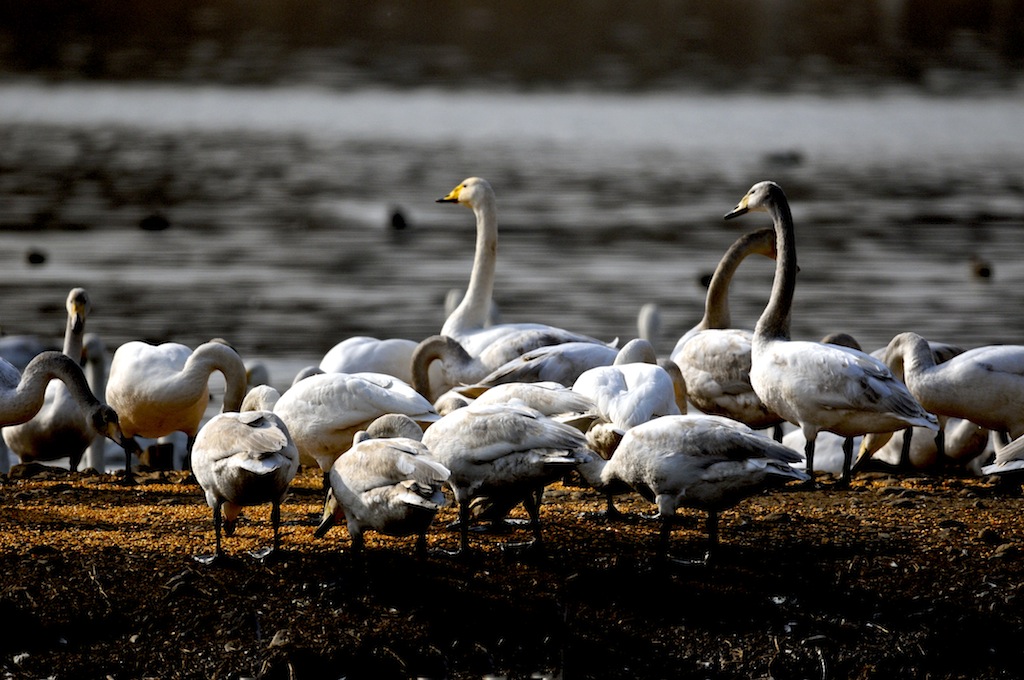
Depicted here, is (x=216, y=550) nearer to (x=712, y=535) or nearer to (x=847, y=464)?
(x=712, y=535)

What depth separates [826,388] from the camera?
8273 mm

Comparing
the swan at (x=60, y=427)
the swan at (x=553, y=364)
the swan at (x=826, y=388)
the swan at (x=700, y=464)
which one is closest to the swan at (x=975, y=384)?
the swan at (x=826, y=388)

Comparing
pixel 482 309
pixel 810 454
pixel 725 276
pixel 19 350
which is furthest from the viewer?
pixel 19 350

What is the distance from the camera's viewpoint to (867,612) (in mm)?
6395

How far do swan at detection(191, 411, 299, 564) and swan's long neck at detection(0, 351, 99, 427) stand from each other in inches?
87.8

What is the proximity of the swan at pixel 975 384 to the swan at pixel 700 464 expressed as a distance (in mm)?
2632

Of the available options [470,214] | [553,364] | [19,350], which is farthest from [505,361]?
[470,214]

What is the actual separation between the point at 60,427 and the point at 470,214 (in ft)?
56.9

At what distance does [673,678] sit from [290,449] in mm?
2100

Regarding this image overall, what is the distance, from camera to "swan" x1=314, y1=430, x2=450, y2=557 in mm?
6250

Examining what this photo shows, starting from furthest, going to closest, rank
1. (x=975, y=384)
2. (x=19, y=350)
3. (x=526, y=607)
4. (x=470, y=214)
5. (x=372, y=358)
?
(x=470, y=214) → (x=19, y=350) → (x=372, y=358) → (x=975, y=384) → (x=526, y=607)

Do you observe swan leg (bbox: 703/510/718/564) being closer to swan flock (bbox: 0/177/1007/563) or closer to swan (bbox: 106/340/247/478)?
swan flock (bbox: 0/177/1007/563)

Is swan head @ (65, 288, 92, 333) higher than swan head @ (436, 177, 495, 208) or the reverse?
the reverse

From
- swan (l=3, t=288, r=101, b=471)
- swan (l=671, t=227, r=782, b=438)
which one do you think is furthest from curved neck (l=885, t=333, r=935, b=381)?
swan (l=3, t=288, r=101, b=471)
